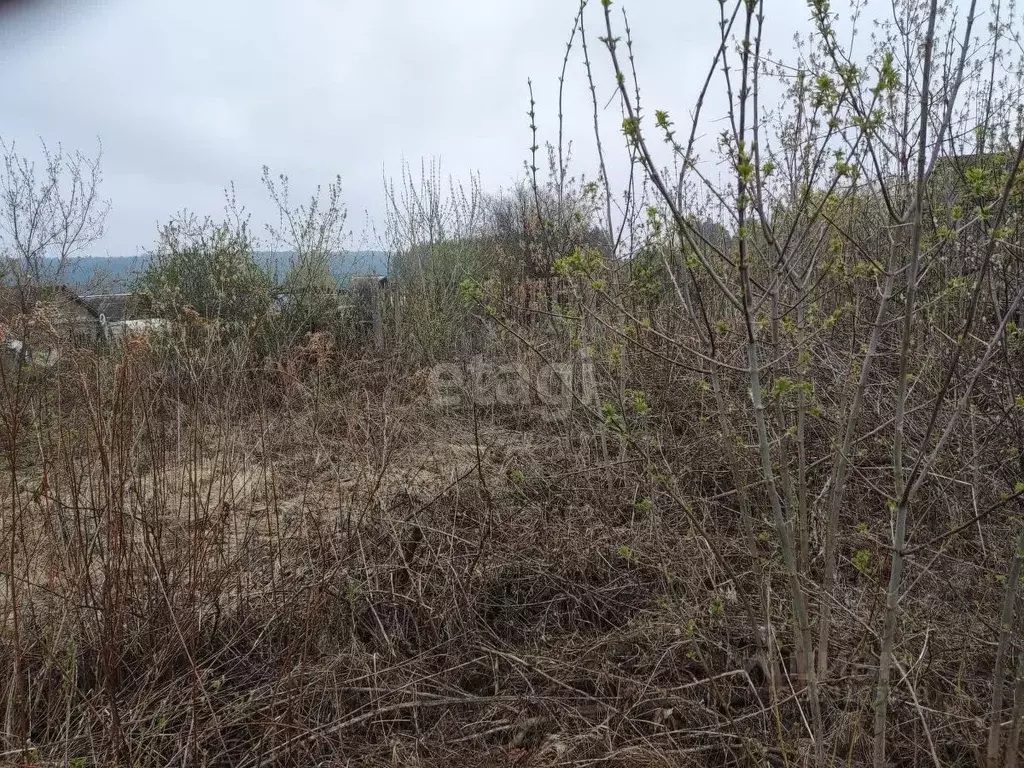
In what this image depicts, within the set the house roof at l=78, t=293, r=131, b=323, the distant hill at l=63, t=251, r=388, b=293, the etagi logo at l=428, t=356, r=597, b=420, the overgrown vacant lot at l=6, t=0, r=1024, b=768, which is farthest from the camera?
the distant hill at l=63, t=251, r=388, b=293

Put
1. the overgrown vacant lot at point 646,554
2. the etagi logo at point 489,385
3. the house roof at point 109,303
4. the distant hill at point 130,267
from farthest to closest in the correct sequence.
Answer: the distant hill at point 130,267, the house roof at point 109,303, the etagi logo at point 489,385, the overgrown vacant lot at point 646,554

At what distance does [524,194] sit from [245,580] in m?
9.09

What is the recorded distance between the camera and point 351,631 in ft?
8.03

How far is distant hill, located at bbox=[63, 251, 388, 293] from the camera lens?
8273mm

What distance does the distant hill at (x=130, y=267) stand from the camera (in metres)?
8.27

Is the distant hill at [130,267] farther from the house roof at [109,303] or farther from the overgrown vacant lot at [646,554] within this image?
the overgrown vacant lot at [646,554]

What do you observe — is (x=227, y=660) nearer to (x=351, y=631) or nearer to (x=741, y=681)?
(x=351, y=631)

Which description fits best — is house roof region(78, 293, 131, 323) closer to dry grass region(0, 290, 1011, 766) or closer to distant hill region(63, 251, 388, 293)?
distant hill region(63, 251, 388, 293)

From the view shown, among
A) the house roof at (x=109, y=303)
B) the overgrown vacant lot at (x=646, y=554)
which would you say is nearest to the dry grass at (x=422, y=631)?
the overgrown vacant lot at (x=646, y=554)

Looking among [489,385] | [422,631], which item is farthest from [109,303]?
[422,631]

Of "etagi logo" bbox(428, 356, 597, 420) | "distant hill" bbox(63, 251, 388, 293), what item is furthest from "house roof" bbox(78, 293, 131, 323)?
"etagi logo" bbox(428, 356, 597, 420)

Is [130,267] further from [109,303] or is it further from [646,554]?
[646,554]

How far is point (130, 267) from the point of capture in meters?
8.79

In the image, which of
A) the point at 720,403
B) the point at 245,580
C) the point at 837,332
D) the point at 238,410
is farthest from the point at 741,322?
the point at 238,410
